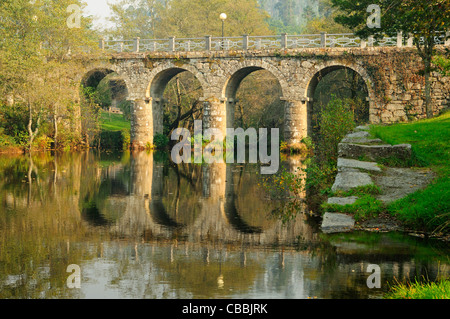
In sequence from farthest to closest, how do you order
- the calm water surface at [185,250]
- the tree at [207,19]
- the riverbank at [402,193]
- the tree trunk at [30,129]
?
1. the tree at [207,19]
2. the tree trunk at [30,129]
3. the riverbank at [402,193]
4. the calm water surface at [185,250]

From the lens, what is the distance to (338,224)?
29.2 ft

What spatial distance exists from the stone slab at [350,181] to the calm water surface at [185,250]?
0.80 m

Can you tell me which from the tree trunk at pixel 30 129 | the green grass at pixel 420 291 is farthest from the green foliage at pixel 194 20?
the green grass at pixel 420 291

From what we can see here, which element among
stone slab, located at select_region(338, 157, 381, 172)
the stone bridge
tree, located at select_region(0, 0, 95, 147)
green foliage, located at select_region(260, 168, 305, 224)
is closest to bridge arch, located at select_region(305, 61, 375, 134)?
the stone bridge

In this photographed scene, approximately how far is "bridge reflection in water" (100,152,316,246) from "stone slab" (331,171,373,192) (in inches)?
35.9

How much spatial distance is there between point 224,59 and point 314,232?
25061mm

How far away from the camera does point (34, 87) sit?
29.6m

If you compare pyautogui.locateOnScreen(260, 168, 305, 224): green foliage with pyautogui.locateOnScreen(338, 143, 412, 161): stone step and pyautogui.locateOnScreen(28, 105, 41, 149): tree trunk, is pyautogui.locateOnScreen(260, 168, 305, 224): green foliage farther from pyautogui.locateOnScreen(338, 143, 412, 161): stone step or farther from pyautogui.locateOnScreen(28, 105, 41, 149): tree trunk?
pyautogui.locateOnScreen(28, 105, 41, 149): tree trunk

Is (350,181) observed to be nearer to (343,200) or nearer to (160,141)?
(343,200)

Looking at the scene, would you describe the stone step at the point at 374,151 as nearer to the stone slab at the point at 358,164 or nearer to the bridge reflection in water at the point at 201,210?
the stone slab at the point at 358,164

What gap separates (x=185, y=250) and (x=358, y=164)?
5.19m

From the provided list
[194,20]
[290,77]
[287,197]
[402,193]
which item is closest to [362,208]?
[402,193]

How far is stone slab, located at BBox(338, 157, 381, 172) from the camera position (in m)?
11.6

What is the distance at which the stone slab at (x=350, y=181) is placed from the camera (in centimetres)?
1029
